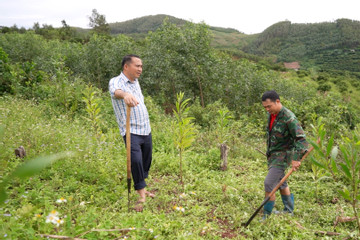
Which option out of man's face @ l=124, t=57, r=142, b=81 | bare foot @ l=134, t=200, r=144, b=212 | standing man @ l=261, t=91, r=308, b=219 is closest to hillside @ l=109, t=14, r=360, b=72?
standing man @ l=261, t=91, r=308, b=219

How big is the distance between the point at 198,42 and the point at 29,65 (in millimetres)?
7676

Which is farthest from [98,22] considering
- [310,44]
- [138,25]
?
[138,25]

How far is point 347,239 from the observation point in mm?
3301

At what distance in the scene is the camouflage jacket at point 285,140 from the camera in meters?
3.42

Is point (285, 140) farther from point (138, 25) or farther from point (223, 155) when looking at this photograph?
point (138, 25)

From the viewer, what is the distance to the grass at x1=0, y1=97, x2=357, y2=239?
2.85 meters

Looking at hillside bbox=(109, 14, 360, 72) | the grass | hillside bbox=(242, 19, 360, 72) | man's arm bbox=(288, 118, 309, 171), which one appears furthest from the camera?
hillside bbox=(242, 19, 360, 72)

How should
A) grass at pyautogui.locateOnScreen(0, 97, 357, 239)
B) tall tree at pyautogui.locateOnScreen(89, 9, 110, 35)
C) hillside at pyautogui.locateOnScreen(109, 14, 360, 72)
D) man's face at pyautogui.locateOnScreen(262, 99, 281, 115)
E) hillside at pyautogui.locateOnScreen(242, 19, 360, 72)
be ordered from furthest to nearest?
hillside at pyautogui.locateOnScreen(242, 19, 360, 72) → hillside at pyautogui.locateOnScreen(109, 14, 360, 72) → tall tree at pyautogui.locateOnScreen(89, 9, 110, 35) → man's face at pyautogui.locateOnScreen(262, 99, 281, 115) → grass at pyautogui.locateOnScreen(0, 97, 357, 239)

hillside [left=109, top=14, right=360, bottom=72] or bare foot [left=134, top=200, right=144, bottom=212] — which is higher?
hillside [left=109, top=14, right=360, bottom=72]

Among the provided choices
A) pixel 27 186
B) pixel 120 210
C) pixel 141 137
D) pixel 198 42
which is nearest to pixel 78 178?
pixel 27 186

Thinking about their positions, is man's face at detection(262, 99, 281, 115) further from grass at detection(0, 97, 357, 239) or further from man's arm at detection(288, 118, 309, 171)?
grass at detection(0, 97, 357, 239)

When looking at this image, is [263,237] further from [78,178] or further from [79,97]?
[79,97]

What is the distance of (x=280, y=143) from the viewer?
369 centimetres

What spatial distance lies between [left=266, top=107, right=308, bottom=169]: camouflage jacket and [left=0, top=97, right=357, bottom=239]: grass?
809mm
